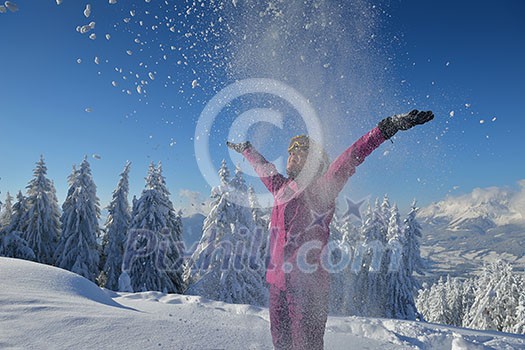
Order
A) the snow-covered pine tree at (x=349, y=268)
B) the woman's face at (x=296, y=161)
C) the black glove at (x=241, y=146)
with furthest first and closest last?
the snow-covered pine tree at (x=349, y=268)
the black glove at (x=241, y=146)
the woman's face at (x=296, y=161)

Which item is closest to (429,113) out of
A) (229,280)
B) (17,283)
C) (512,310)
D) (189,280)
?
(17,283)

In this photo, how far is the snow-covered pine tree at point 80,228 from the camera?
26031 millimetres

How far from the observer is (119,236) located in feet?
93.0

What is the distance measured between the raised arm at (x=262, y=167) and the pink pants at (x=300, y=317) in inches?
54.4

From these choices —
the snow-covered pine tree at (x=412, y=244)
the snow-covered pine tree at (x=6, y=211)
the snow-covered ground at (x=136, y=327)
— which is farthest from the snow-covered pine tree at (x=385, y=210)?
the snow-covered pine tree at (x=6, y=211)

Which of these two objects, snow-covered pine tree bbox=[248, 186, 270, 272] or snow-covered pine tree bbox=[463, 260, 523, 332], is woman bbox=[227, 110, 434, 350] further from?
snow-covered pine tree bbox=[463, 260, 523, 332]

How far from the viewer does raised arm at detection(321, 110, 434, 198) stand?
11.5 ft

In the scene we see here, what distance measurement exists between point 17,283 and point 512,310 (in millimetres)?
32361

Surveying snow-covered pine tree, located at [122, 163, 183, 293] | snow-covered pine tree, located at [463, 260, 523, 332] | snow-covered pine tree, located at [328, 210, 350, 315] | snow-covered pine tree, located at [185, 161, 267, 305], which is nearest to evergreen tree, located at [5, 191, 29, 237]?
snow-covered pine tree, located at [122, 163, 183, 293]

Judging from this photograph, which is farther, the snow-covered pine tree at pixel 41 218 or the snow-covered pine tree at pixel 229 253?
the snow-covered pine tree at pixel 41 218

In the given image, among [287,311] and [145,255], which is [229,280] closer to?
[145,255]

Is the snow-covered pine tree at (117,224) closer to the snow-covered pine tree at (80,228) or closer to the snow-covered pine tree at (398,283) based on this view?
the snow-covered pine tree at (80,228)

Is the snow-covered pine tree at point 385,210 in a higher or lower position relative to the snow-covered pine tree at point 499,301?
higher

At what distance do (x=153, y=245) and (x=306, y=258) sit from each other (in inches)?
903
